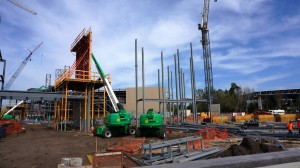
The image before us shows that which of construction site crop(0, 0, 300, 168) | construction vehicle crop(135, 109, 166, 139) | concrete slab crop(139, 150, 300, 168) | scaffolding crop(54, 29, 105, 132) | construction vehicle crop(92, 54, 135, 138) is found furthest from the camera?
scaffolding crop(54, 29, 105, 132)

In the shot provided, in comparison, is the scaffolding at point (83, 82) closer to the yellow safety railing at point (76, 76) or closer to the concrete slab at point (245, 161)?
the yellow safety railing at point (76, 76)

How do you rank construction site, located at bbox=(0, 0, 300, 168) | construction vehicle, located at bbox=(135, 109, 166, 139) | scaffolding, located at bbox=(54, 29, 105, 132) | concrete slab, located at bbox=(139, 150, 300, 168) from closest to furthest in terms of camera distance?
concrete slab, located at bbox=(139, 150, 300, 168), construction site, located at bbox=(0, 0, 300, 168), construction vehicle, located at bbox=(135, 109, 166, 139), scaffolding, located at bbox=(54, 29, 105, 132)

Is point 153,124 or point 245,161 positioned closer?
point 245,161

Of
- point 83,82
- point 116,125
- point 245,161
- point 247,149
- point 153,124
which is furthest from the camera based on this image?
point 83,82

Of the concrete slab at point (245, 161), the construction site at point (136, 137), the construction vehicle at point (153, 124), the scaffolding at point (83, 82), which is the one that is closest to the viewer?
the concrete slab at point (245, 161)

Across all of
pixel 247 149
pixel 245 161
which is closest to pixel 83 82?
pixel 247 149

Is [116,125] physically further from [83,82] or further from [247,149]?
[247,149]

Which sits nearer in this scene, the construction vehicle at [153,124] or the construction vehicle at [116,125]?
the construction vehicle at [153,124]

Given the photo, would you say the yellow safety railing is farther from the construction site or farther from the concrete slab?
the concrete slab

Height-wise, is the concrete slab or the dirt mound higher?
the concrete slab

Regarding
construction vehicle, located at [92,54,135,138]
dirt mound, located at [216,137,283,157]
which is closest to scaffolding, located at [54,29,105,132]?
construction vehicle, located at [92,54,135,138]

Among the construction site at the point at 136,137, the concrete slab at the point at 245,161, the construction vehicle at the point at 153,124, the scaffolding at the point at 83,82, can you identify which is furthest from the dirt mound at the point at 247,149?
the scaffolding at the point at 83,82

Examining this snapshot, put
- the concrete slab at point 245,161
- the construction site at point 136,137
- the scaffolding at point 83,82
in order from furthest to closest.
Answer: the scaffolding at point 83,82
the construction site at point 136,137
the concrete slab at point 245,161

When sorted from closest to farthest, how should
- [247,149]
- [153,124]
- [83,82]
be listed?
[247,149] < [153,124] < [83,82]
